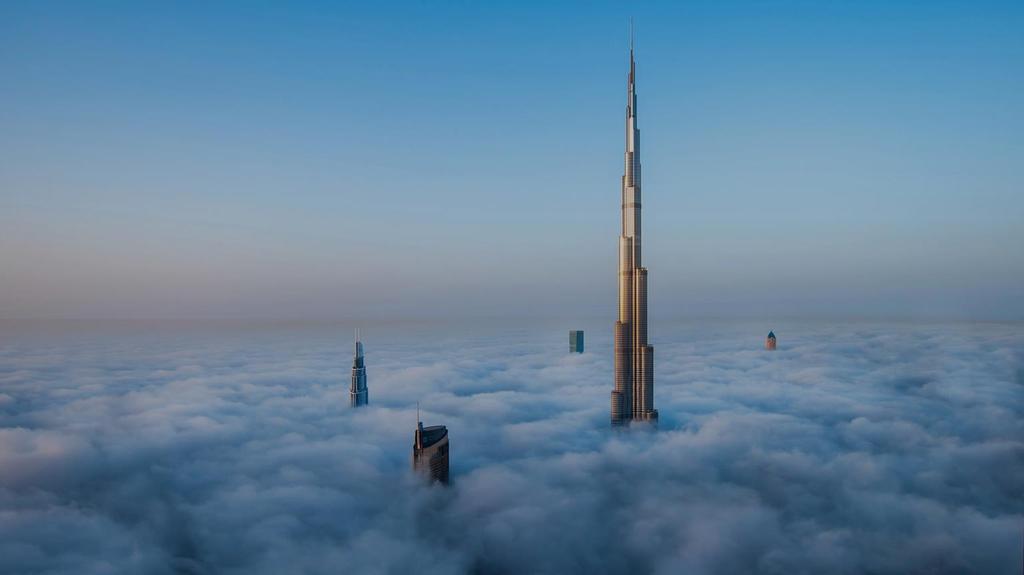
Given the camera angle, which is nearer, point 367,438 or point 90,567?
point 90,567

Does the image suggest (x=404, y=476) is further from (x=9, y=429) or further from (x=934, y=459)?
(x=934, y=459)

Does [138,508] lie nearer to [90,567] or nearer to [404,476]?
[90,567]

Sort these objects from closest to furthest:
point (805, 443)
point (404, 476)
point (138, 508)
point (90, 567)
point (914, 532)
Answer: point (90, 567)
point (914, 532)
point (138, 508)
point (404, 476)
point (805, 443)

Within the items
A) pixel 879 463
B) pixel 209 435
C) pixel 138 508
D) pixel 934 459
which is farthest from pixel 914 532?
pixel 209 435

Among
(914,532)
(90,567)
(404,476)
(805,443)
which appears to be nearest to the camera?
(90,567)
